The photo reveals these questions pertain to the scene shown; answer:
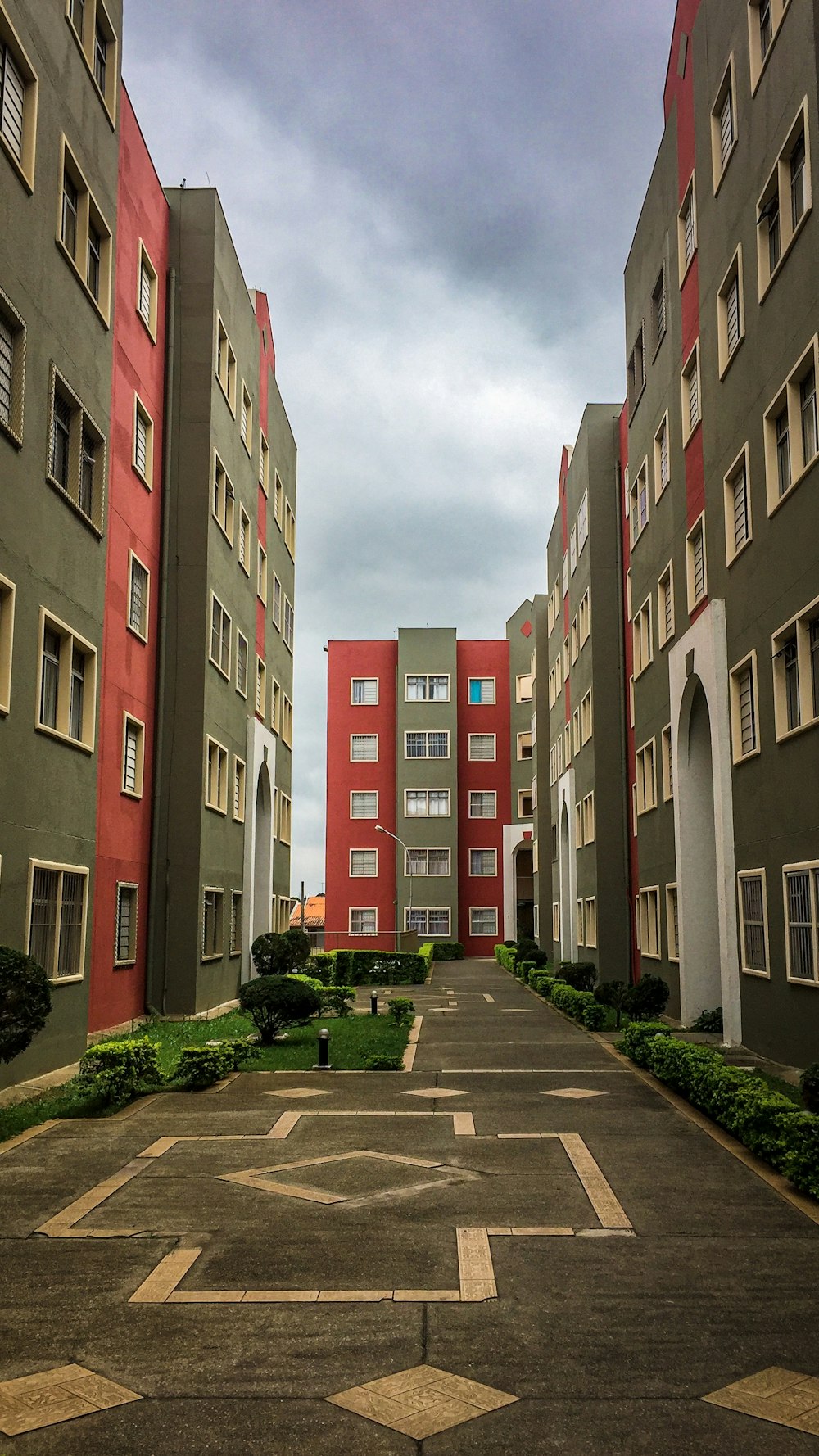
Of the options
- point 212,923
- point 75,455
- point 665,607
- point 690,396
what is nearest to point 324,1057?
point 75,455

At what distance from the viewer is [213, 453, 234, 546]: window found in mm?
27500

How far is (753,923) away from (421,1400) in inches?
528

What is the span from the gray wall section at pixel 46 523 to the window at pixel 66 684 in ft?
0.63

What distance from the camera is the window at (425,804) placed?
63275 mm

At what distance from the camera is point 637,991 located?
21125mm

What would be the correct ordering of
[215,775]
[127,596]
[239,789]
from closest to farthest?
[127,596], [215,775], [239,789]

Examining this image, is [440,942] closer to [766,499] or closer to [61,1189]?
[766,499]

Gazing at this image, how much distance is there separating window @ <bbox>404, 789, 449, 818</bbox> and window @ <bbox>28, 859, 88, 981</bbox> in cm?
4604

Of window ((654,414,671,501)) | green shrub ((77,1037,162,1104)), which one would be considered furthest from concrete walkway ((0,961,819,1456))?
window ((654,414,671,501))

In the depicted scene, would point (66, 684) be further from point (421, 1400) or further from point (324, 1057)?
point (421, 1400)

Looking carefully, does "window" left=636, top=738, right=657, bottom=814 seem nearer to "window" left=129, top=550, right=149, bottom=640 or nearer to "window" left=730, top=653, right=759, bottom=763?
"window" left=730, top=653, right=759, bottom=763

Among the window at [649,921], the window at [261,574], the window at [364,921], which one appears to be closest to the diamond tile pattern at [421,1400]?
the window at [649,921]

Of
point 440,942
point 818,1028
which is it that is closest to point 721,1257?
point 818,1028

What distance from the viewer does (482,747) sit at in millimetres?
65750
